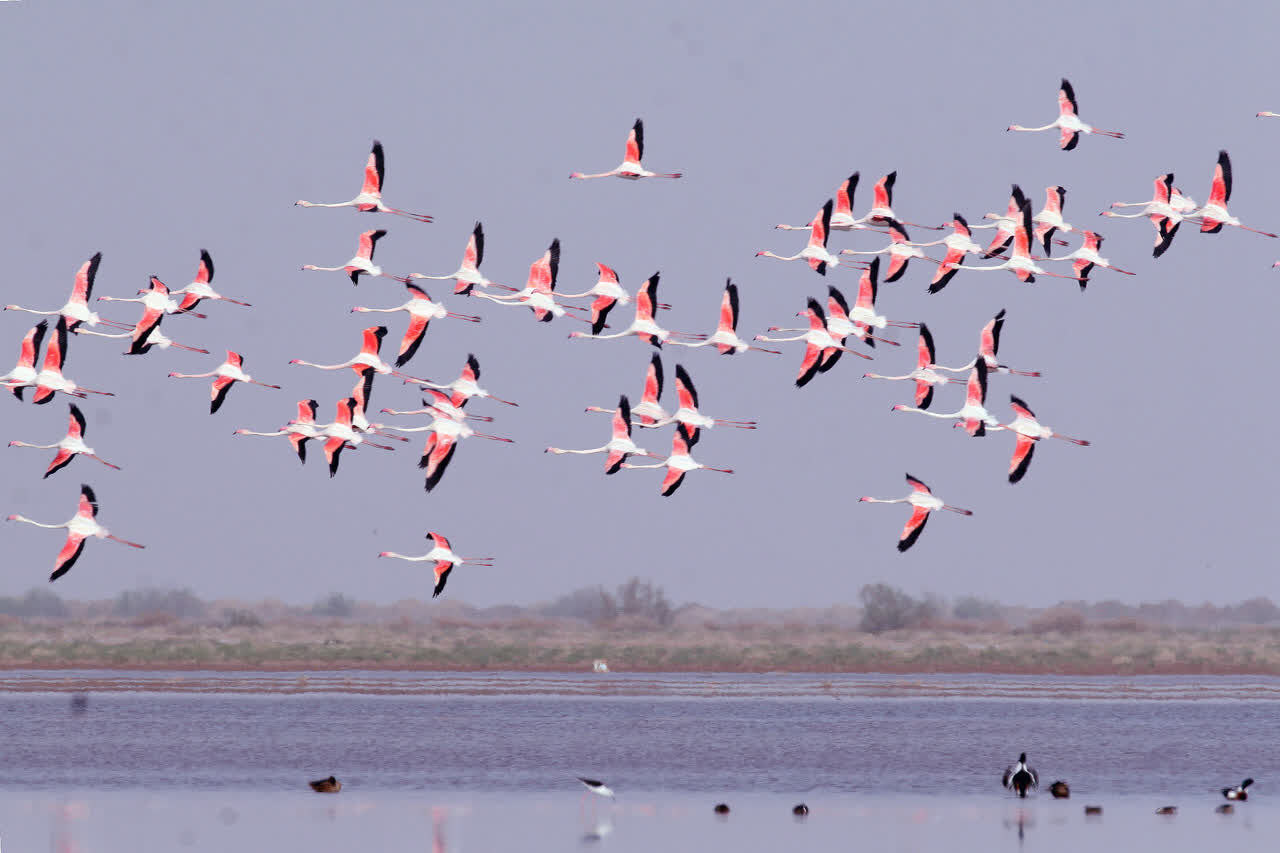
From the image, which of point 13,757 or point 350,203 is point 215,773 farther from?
point 350,203

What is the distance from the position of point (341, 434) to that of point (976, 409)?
38.6ft

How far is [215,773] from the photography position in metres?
41.2

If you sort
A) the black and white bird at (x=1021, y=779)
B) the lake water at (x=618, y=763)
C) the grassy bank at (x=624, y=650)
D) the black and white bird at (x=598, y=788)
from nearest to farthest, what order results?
the lake water at (x=618, y=763) → the black and white bird at (x=598, y=788) → the black and white bird at (x=1021, y=779) → the grassy bank at (x=624, y=650)

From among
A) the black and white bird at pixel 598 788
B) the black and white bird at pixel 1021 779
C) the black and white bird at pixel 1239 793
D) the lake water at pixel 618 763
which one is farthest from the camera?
the black and white bird at pixel 1021 779

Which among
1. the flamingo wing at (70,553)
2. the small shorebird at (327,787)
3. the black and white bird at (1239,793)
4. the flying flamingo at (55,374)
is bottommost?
the small shorebird at (327,787)

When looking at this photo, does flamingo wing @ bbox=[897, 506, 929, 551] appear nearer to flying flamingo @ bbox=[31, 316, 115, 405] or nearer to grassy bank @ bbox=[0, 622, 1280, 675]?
flying flamingo @ bbox=[31, 316, 115, 405]

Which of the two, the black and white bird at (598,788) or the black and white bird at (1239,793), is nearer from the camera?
the black and white bird at (598,788)

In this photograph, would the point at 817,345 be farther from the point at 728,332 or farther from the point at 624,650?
the point at 624,650

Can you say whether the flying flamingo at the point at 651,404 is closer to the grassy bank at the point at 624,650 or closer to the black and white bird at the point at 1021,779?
the black and white bird at the point at 1021,779

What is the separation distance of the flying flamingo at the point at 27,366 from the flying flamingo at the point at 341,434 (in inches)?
210


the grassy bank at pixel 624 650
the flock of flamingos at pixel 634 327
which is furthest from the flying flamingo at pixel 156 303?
the grassy bank at pixel 624 650

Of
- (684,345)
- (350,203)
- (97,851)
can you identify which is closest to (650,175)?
(684,345)

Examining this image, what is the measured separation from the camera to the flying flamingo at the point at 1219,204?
3875 cm

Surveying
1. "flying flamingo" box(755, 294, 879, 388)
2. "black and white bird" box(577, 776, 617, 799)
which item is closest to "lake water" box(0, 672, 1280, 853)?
"black and white bird" box(577, 776, 617, 799)
